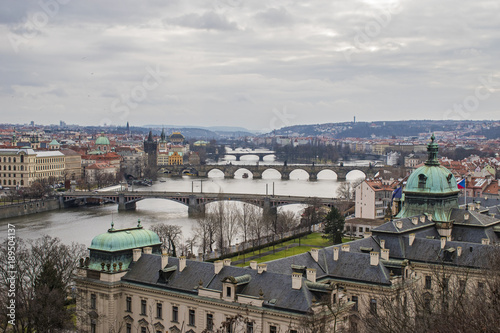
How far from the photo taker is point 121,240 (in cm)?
3041

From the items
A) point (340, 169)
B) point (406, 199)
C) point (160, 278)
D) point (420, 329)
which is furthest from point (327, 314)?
point (340, 169)

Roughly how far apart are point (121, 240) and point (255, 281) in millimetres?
7807

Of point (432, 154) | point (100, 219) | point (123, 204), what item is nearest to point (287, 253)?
point (432, 154)

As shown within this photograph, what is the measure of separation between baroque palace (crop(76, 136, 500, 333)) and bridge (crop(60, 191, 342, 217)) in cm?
3792

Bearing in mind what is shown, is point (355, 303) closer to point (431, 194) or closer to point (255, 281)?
point (255, 281)

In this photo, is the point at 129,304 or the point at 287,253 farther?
the point at 287,253

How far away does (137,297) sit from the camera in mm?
29031

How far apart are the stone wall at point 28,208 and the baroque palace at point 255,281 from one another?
152ft

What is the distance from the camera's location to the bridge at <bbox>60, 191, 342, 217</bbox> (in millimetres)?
76562

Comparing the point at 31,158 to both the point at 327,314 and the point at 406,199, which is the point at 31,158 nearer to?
the point at 406,199

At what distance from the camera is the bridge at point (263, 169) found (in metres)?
134

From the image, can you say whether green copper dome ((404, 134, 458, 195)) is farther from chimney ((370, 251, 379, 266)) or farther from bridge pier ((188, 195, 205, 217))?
bridge pier ((188, 195, 205, 217))

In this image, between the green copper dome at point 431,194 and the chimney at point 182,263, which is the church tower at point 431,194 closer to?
the green copper dome at point 431,194

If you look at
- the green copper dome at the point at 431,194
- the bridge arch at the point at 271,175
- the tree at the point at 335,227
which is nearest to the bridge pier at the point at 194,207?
the tree at the point at 335,227
